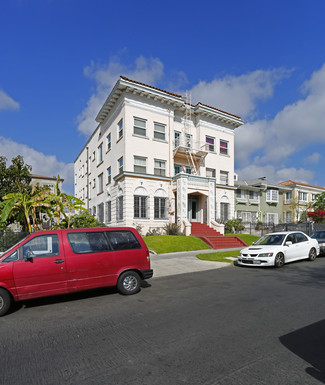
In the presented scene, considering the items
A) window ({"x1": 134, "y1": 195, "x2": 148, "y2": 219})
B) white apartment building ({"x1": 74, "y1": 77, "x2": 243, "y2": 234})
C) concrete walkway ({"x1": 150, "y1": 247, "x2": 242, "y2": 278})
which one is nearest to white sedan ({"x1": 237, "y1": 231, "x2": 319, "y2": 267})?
concrete walkway ({"x1": 150, "y1": 247, "x2": 242, "y2": 278})

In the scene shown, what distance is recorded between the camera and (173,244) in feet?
59.7

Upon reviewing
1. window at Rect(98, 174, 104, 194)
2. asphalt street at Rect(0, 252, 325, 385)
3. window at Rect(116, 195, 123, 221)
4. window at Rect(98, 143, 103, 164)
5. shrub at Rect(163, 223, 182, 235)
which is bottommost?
asphalt street at Rect(0, 252, 325, 385)

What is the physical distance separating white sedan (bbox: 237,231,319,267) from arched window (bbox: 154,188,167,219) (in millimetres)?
11452

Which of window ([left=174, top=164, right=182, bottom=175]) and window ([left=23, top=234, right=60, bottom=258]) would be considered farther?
window ([left=174, top=164, right=182, bottom=175])

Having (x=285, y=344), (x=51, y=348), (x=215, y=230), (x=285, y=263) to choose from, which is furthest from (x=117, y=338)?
(x=215, y=230)

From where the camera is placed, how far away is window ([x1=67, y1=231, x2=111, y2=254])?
276 inches

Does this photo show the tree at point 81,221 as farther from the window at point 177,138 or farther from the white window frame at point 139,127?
the window at point 177,138

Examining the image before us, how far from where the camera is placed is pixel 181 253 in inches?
659

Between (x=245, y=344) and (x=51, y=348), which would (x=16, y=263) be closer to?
(x=51, y=348)

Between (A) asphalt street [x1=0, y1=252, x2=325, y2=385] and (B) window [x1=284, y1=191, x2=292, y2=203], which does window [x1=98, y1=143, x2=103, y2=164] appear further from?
(B) window [x1=284, y1=191, x2=292, y2=203]

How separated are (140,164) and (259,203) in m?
21.5

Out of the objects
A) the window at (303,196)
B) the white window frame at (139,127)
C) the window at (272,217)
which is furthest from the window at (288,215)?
the white window frame at (139,127)

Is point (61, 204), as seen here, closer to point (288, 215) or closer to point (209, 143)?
point (209, 143)

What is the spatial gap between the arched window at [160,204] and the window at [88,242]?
1566cm
